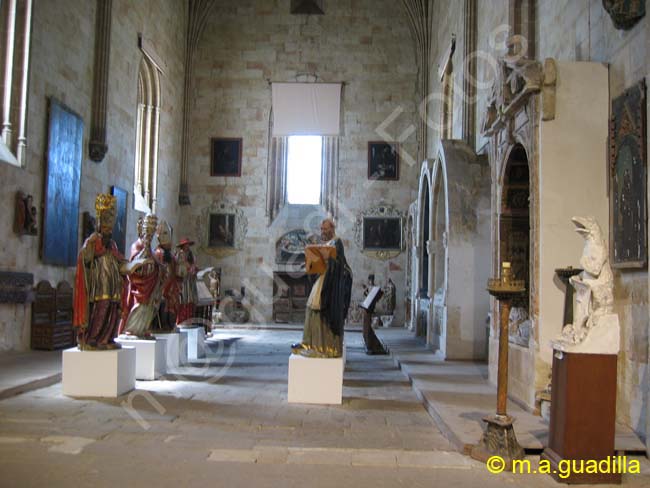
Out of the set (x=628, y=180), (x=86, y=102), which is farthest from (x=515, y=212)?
(x=86, y=102)

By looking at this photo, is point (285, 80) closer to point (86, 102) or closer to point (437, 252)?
point (86, 102)

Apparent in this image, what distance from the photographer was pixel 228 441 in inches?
195

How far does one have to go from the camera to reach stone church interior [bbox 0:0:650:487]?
4.52 m

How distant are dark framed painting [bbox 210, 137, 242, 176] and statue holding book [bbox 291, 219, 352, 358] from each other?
12878 mm

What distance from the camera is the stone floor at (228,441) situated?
4.06 m

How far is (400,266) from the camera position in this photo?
732 inches

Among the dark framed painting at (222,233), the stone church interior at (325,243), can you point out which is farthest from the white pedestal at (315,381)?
the dark framed painting at (222,233)

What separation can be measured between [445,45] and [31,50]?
31.6 feet

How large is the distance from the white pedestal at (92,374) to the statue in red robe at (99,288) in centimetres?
13

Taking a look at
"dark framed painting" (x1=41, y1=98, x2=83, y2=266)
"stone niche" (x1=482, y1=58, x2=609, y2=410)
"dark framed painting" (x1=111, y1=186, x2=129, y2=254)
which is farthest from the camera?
"dark framed painting" (x1=111, y1=186, x2=129, y2=254)

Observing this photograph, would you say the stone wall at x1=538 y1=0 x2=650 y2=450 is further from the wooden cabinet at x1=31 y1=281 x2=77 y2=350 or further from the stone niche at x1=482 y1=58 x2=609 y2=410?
the wooden cabinet at x1=31 y1=281 x2=77 y2=350

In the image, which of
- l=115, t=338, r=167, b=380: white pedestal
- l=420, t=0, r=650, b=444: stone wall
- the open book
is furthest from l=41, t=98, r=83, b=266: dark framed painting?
l=420, t=0, r=650, b=444: stone wall

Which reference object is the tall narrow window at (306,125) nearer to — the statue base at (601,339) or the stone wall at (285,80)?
the stone wall at (285,80)

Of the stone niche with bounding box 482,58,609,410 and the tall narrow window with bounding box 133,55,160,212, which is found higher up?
the tall narrow window with bounding box 133,55,160,212
